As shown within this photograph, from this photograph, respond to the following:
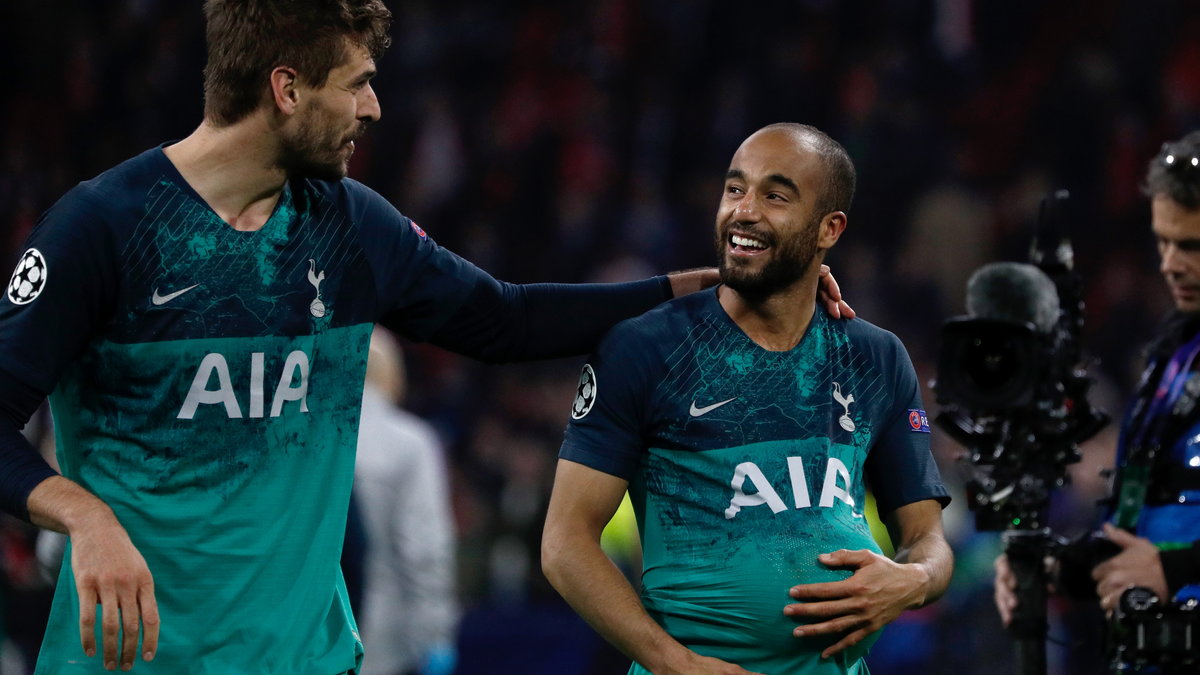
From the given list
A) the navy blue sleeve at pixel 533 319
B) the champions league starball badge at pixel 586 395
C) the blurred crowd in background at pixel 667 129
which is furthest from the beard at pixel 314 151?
the blurred crowd in background at pixel 667 129

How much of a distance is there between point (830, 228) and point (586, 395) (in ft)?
2.20

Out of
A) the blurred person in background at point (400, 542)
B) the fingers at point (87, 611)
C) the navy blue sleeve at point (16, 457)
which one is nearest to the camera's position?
the fingers at point (87, 611)

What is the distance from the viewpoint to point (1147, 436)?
13.5 ft

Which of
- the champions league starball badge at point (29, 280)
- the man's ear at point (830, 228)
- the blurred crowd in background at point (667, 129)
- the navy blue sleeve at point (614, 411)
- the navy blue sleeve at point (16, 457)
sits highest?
the blurred crowd in background at point (667, 129)

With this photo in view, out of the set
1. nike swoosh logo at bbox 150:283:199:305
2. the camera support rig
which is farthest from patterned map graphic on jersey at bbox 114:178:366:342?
the camera support rig

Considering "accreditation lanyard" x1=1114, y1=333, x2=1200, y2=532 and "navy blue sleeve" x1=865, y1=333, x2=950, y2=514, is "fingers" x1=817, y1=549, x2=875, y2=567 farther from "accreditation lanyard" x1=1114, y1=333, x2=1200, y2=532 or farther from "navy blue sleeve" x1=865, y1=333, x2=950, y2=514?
"accreditation lanyard" x1=1114, y1=333, x2=1200, y2=532

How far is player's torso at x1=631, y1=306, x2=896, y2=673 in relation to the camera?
3.04 metres

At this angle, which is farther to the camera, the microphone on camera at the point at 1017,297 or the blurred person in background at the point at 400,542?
the blurred person in background at the point at 400,542

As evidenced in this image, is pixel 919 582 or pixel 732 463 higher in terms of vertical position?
pixel 732 463

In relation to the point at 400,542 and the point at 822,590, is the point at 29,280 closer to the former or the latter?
the point at 822,590

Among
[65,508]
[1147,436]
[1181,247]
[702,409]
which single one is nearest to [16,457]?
[65,508]

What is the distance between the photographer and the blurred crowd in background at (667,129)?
934 centimetres

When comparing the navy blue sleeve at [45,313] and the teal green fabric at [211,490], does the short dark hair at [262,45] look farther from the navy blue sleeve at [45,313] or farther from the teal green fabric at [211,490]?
the teal green fabric at [211,490]

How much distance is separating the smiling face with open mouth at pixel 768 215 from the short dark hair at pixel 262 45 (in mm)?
876
